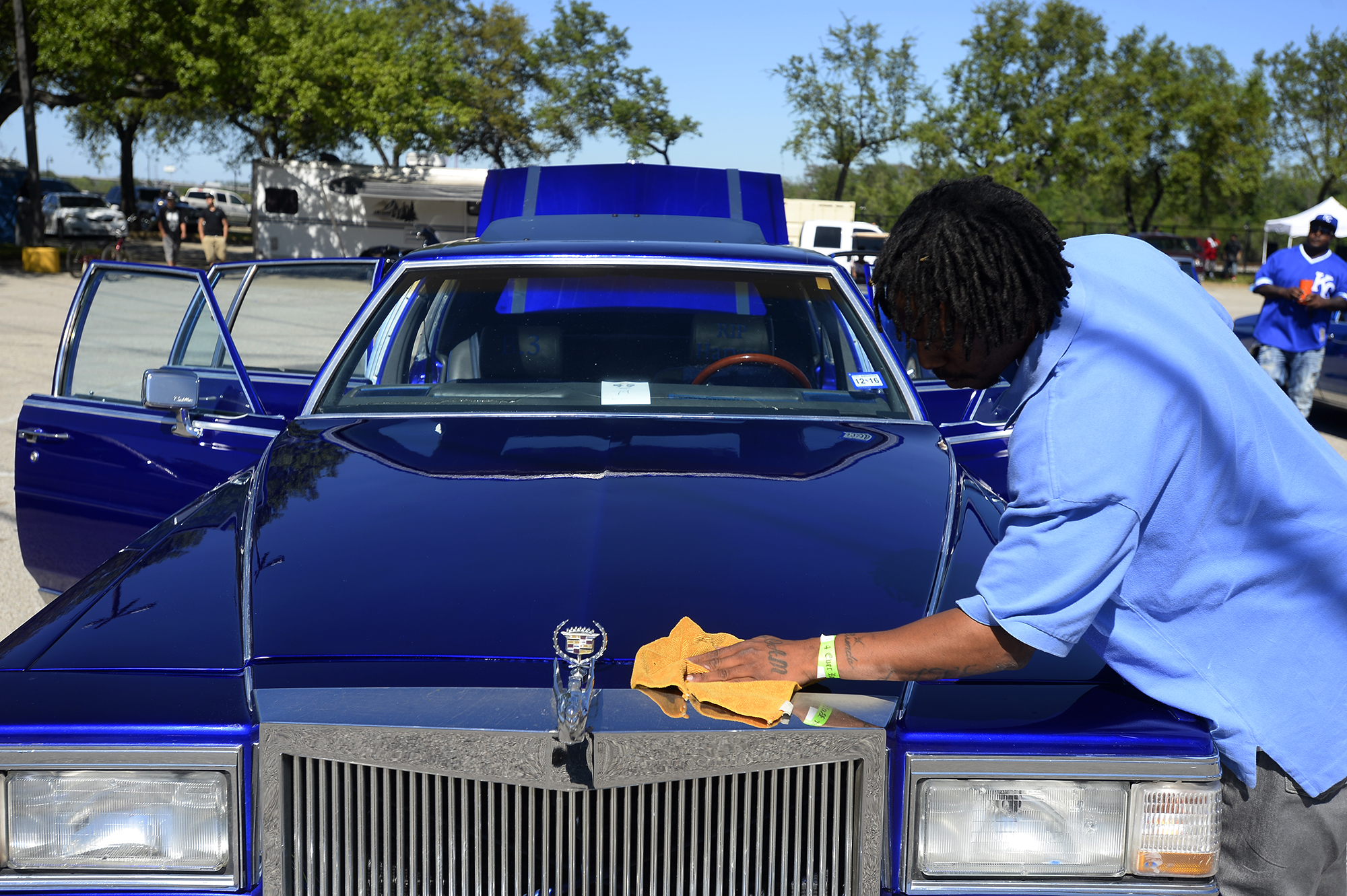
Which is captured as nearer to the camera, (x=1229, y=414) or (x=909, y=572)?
(x=1229, y=414)

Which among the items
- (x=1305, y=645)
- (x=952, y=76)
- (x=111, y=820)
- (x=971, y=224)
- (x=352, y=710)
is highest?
(x=952, y=76)

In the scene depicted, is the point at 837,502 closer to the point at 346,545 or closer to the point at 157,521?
the point at 346,545

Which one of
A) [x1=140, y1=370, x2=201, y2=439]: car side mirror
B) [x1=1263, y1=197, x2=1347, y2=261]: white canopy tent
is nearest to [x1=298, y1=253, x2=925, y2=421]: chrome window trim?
[x1=140, y1=370, x2=201, y2=439]: car side mirror

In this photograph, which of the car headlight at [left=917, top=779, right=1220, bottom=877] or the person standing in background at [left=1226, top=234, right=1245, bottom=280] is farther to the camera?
the person standing in background at [left=1226, top=234, right=1245, bottom=280]

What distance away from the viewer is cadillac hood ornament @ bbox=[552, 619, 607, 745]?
5.15 ft

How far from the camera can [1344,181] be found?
43.9 m

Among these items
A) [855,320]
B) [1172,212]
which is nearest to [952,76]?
[1172,212]

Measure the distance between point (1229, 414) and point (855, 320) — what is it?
1969 millimetres

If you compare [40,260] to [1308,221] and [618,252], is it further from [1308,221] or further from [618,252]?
[1308,221]

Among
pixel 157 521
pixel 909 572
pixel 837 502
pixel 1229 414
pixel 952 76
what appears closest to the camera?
pixel 1229 414

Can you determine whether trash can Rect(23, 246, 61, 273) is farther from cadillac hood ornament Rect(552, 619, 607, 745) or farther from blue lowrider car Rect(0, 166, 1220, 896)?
cadillac hood ornament Rect(552, 619, 607, 745)

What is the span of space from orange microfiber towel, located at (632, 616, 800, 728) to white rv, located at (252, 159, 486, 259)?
2876cm

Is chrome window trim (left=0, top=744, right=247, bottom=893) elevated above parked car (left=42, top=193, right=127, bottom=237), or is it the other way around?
parked car (left=42, top=193, right=127, bottom=237)

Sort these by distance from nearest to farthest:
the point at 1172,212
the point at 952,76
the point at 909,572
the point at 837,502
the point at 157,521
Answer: the point at 909,572 < the point at 837,502 < the point at 157,521 < the point at 952,76 < the point at 1172,212
